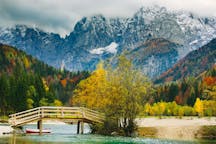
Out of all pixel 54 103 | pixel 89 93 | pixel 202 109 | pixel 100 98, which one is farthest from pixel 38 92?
pixel 100 98

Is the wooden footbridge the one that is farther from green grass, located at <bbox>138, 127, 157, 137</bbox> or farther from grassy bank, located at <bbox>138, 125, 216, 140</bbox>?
grassy bank, located at <bbox>138, 125, 216, 140</bbox>

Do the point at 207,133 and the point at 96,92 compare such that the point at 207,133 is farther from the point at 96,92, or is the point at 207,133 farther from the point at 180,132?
the point at 96,92

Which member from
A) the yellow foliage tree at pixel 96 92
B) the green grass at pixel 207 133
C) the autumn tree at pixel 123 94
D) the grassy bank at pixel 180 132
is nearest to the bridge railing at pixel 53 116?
the yellow foliage tree at pixel 96 92

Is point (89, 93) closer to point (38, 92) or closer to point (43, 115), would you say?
point (43, 115)

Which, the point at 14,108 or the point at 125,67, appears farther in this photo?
the point at 14,108

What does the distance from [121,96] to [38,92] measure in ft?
308

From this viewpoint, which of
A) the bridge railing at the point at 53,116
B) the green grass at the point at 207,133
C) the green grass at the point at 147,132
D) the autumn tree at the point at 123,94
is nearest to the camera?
the green grass at the point at 207,133

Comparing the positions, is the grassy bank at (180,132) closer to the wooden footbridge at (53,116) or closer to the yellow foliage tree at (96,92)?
the wooden footbridge at (53,116)

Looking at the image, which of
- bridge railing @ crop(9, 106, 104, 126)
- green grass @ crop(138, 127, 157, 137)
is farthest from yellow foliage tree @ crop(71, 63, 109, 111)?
green grass @ crop(138, 127, 157, 137)

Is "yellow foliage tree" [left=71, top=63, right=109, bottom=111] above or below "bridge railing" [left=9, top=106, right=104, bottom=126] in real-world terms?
above

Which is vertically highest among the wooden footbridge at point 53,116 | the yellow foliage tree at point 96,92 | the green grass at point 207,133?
the yellow foliage tree at point 96,92

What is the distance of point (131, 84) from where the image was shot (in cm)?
6738

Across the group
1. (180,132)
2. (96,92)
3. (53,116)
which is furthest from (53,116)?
(180,132)

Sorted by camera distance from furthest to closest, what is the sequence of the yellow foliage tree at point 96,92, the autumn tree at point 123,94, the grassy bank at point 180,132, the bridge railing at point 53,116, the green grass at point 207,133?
the yellow foliage tree at point 96,92 → the bridge railing at point 53,116 → the autumn tree at point 123,94 → the grassy bank at point 180,132 → the green grass at point 207,133
